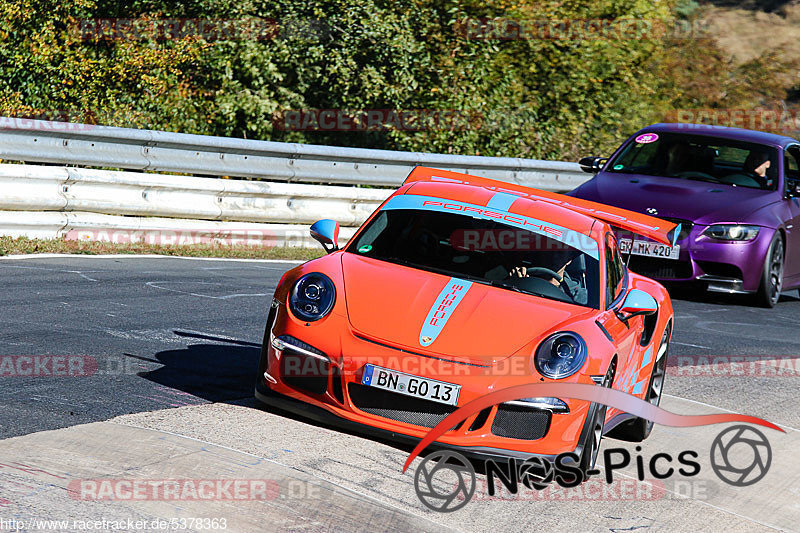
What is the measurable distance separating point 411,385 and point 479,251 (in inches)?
53.6

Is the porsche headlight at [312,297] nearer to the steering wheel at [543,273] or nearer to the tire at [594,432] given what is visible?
the steering wheel at [543,273]

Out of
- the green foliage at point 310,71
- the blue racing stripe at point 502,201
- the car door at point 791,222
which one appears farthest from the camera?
the green foliage at point 310,71

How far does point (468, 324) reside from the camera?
5320 millimetres

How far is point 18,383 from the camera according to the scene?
18.8 feet

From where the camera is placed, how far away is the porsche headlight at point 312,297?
17.7ft

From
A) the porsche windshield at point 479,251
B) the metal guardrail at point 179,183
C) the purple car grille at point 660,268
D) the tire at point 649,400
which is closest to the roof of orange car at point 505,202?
the porsche windshield at point 479,251

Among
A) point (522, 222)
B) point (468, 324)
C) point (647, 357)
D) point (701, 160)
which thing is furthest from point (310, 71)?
point (468, 324)

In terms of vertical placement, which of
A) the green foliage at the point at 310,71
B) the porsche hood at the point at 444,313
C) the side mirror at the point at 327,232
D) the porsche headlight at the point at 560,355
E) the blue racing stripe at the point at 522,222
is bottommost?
the porsche headlight at the point at 560,355

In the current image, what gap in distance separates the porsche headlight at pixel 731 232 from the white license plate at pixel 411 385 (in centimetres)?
691

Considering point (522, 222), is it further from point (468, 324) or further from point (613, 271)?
point (468, 324)

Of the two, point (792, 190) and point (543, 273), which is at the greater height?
point (792, 190)

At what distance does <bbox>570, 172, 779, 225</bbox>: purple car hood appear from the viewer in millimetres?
11336

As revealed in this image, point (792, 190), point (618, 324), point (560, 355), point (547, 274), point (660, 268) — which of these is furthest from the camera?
point (792, 190)

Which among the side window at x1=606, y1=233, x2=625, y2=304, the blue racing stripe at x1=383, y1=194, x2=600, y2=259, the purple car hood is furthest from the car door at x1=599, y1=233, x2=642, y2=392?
the purple car hood
